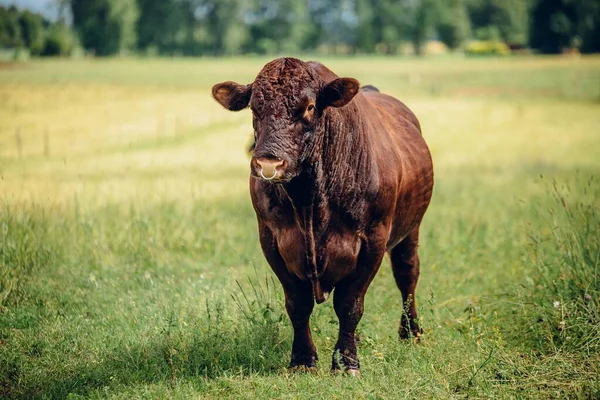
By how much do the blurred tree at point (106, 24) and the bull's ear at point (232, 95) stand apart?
51958 millimetres

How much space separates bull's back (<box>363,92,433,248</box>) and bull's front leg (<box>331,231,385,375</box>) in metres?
0.48

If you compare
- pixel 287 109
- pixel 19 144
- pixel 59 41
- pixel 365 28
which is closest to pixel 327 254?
pixel 287 109

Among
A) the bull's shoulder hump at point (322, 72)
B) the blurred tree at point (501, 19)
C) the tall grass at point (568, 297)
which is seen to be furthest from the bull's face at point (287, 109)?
the blurred tree at point (501, 19)

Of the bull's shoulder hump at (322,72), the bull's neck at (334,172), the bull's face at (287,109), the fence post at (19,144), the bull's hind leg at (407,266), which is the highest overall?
the bull's shoulder hump at (322,72)

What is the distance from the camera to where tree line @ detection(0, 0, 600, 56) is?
212 ft

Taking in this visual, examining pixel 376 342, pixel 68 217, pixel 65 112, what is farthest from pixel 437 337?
pixel 65 112

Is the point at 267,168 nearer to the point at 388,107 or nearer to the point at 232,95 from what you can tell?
the point at 232,95

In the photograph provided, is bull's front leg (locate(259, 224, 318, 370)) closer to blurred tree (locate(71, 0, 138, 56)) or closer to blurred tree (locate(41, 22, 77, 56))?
blurred tree (locate(41, 22, 77, 56))

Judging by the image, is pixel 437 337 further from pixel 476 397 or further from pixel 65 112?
pixel 65 112

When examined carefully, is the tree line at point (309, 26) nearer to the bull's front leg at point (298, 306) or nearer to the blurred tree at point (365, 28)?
the blurred tree at point (365, 28)

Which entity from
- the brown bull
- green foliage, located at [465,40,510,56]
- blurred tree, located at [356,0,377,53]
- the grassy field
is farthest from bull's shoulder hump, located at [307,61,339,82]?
blurred tree, located at [356,0,377,53]

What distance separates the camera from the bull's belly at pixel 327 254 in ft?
20.1

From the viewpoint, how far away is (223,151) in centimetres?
2783

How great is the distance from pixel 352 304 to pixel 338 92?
168cm
